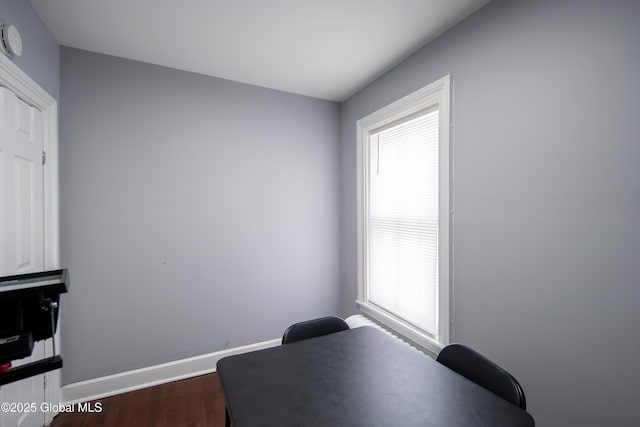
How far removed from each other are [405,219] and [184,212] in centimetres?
198

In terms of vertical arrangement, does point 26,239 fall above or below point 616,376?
above

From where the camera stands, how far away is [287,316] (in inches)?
118

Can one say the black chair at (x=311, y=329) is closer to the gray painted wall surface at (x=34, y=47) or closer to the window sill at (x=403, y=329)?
the window sill at (x=403, y=329)

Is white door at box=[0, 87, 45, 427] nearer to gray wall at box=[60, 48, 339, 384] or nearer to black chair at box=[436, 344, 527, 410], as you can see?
gray wall at box=[60, 48, 339, 384]

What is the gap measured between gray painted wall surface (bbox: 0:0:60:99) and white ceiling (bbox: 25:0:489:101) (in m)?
0.07

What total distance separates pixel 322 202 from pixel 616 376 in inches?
97.7

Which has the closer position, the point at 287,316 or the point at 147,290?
the point at 147,290

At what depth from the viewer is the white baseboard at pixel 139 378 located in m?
2.20

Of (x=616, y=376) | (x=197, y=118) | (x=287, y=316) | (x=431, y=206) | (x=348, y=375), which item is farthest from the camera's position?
(x=287, y=316)

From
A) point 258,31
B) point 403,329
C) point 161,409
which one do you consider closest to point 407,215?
point 403,329

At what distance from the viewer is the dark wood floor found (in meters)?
2.00

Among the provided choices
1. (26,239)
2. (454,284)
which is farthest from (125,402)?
(454,284)

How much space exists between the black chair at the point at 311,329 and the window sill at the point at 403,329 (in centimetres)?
67

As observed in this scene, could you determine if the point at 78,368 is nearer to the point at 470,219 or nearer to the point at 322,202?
the point at 322,202
